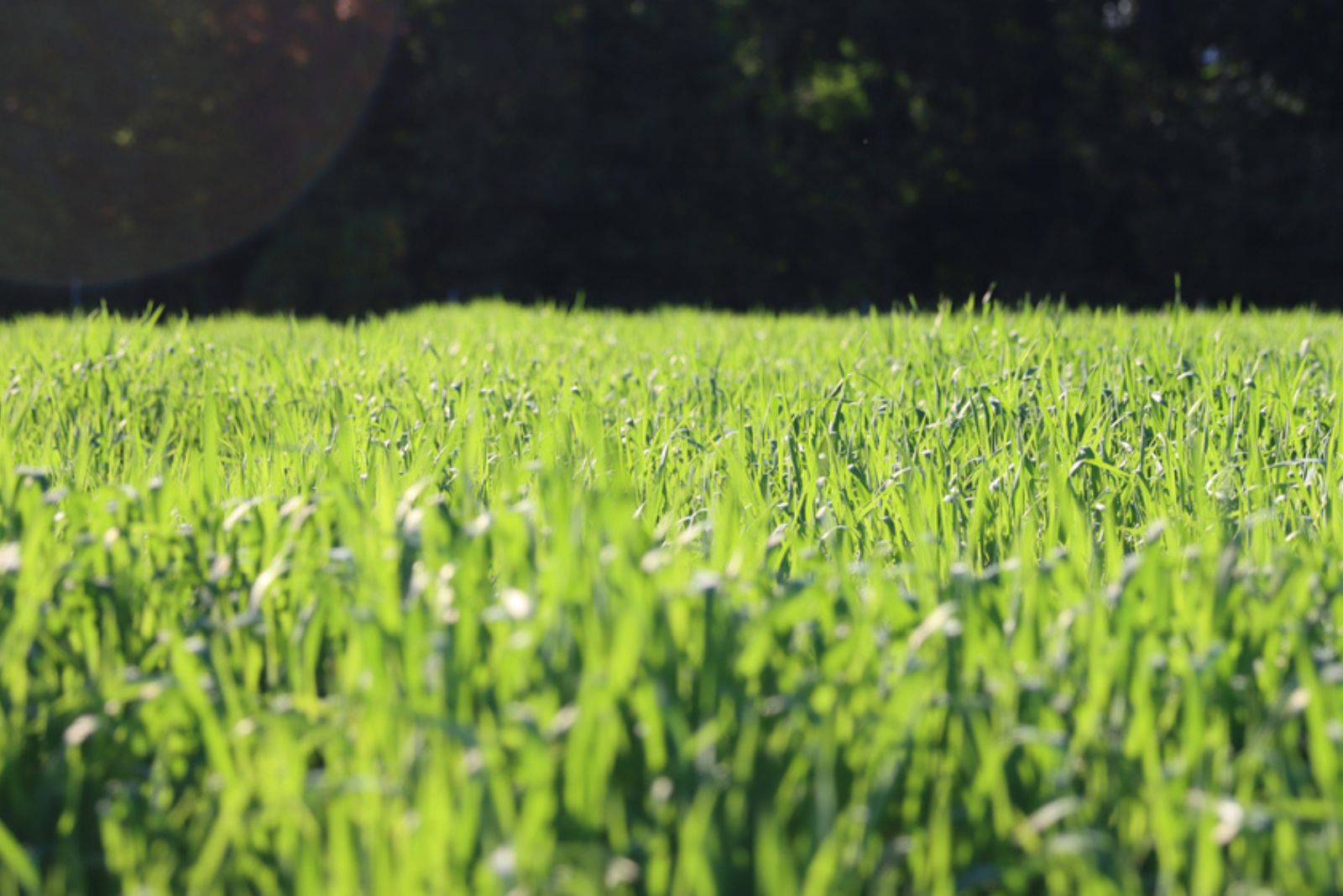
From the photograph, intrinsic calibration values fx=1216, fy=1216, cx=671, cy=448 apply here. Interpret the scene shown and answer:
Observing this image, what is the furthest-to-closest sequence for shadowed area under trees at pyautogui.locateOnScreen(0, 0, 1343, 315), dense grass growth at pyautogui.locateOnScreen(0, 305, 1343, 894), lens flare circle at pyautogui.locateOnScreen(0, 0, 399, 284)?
shadowed area under trees at pyautogui.locateOnScreen(0, 0, 1343, 315)
lens flare circle at pyautogui.locateOnScreen(0, 0, 399, 284)
dense grass growth at pyautogui.locateOnScreen(0, 305, 1343, 894)

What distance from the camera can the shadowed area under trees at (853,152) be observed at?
23.5 metres

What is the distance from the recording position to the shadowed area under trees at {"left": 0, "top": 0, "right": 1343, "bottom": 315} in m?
23.5

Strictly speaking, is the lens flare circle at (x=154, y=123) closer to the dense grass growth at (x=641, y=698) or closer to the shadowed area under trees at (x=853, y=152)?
the shadowed area under trees at (x=853, y=152)

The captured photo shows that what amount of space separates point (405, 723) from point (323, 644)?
561 millimetres

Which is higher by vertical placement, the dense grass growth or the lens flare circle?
the lens flare circle

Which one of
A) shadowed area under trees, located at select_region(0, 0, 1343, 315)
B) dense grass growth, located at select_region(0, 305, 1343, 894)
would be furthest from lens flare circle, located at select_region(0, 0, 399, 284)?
dense grass growth, located at select_region(0, 305, 1343, 894)

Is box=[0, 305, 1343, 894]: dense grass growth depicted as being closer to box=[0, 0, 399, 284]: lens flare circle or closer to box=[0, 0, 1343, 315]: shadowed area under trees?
box=[0, 0, 399, 284]: lens flare circle

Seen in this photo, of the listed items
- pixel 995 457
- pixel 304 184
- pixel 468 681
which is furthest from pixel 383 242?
pixel 468 681

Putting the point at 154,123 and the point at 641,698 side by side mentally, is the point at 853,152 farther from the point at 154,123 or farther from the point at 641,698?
the point at 641,698

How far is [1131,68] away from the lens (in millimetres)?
25438

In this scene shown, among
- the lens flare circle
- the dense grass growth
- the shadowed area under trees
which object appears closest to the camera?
the dense grass growth

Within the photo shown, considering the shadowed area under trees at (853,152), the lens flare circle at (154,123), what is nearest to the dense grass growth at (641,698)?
the lens flare circle at (154,123)

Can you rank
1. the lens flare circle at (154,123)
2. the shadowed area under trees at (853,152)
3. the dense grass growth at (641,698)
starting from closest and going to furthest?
the dense grass growth at (641,698) < the lens flare circle at (154,123) < the shadowed area under trees at (853,152)

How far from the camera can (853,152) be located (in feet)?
86.0
